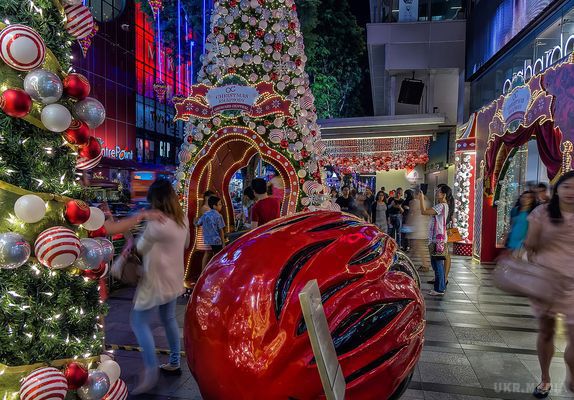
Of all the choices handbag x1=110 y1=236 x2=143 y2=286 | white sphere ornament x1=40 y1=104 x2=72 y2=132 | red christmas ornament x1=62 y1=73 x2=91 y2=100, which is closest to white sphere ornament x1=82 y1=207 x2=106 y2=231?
Result: white sphere ornament x1=40 y1=104 x2=72 y2=132

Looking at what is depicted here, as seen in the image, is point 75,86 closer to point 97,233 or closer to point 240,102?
point 97,233

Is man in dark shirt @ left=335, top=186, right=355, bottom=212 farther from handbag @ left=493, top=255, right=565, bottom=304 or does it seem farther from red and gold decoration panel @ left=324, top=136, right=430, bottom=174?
handbag @ left=493, top=255, right=565, bottom=304

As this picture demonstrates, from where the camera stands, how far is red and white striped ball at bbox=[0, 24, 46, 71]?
187cm

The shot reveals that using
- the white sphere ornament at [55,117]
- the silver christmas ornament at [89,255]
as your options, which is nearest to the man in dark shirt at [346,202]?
the silver christmas ornament at [89,255]

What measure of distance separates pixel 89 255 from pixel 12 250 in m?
0.38

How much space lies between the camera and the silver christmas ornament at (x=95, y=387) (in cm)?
221

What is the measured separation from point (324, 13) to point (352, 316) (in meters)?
19.4

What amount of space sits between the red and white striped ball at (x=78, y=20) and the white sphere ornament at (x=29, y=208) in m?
0.96

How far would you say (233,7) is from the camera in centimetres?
775

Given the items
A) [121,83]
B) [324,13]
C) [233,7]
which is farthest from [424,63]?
[121,83]

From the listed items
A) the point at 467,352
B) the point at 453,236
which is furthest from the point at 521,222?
the point at 453,236

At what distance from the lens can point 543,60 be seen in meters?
8.09

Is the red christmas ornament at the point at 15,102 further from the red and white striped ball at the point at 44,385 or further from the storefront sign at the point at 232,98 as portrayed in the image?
the storefront sign at the point at 232,98

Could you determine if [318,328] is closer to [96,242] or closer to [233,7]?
[96,242]
